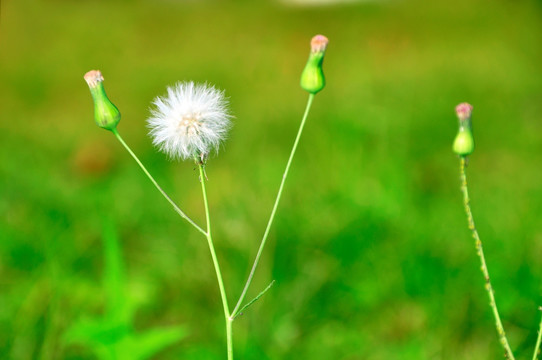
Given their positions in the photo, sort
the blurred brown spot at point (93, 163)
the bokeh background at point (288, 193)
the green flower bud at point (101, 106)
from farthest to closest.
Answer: the blurred brown spot at point (93, 163), the bokeh background at point (288, 193), the green flower bud at point (101, 106)

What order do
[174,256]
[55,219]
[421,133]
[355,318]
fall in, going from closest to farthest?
[355,318]
[174,256]
[55,219]
[421,133]

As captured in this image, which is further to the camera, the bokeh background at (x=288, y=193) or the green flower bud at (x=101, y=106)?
the bokeh background at (x=288, y=193)

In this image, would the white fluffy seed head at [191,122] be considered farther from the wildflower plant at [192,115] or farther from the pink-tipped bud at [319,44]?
the pink-tipped bud at [319,44]

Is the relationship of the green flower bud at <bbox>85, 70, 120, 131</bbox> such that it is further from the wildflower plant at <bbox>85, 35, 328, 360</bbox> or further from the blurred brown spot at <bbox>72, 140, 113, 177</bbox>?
the blurred brown spot at <bbox>72, 140, 113, 177</bbox>

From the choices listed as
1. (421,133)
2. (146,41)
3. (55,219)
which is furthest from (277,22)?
(55,219)

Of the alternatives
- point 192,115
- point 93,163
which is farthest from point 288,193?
point 192,115

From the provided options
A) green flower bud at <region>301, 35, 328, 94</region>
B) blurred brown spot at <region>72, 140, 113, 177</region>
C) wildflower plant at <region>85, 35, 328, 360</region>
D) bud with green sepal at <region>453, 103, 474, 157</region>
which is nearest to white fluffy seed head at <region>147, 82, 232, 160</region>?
wildflower plant at <region>85, 35, 328, 360</region>

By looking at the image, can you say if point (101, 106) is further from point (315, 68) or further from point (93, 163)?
point (93, 163)

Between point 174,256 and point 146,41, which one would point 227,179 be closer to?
point 174,256

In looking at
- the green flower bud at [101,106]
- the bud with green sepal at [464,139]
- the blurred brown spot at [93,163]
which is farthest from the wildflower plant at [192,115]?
the blurred brown spot at [93,163]
